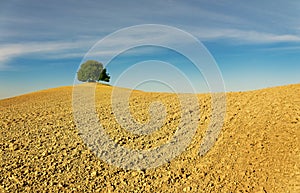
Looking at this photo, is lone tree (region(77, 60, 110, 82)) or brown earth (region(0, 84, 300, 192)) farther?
→ lone tree (region(77, 60, 110, 82))

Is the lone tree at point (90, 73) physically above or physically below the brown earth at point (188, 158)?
above

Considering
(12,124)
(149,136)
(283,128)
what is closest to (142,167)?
(149,136)

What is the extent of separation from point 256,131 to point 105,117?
4.96m

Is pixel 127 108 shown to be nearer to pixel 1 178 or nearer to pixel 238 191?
pixel 1 178

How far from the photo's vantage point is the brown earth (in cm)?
680

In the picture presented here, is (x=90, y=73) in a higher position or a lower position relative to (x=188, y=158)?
higher

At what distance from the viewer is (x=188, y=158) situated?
7.71m

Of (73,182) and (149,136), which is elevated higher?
(149,136)

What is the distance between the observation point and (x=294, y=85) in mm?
10477

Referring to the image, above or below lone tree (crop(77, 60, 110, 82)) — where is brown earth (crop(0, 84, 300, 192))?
below

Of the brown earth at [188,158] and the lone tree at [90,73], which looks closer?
the brown earth at [188,158]

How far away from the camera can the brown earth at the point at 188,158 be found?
22.3 ft

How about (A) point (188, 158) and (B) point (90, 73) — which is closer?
(A) point (188, 158)

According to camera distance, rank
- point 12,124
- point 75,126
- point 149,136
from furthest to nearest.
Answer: point 12,124 → point 75,126 → point 149,136
